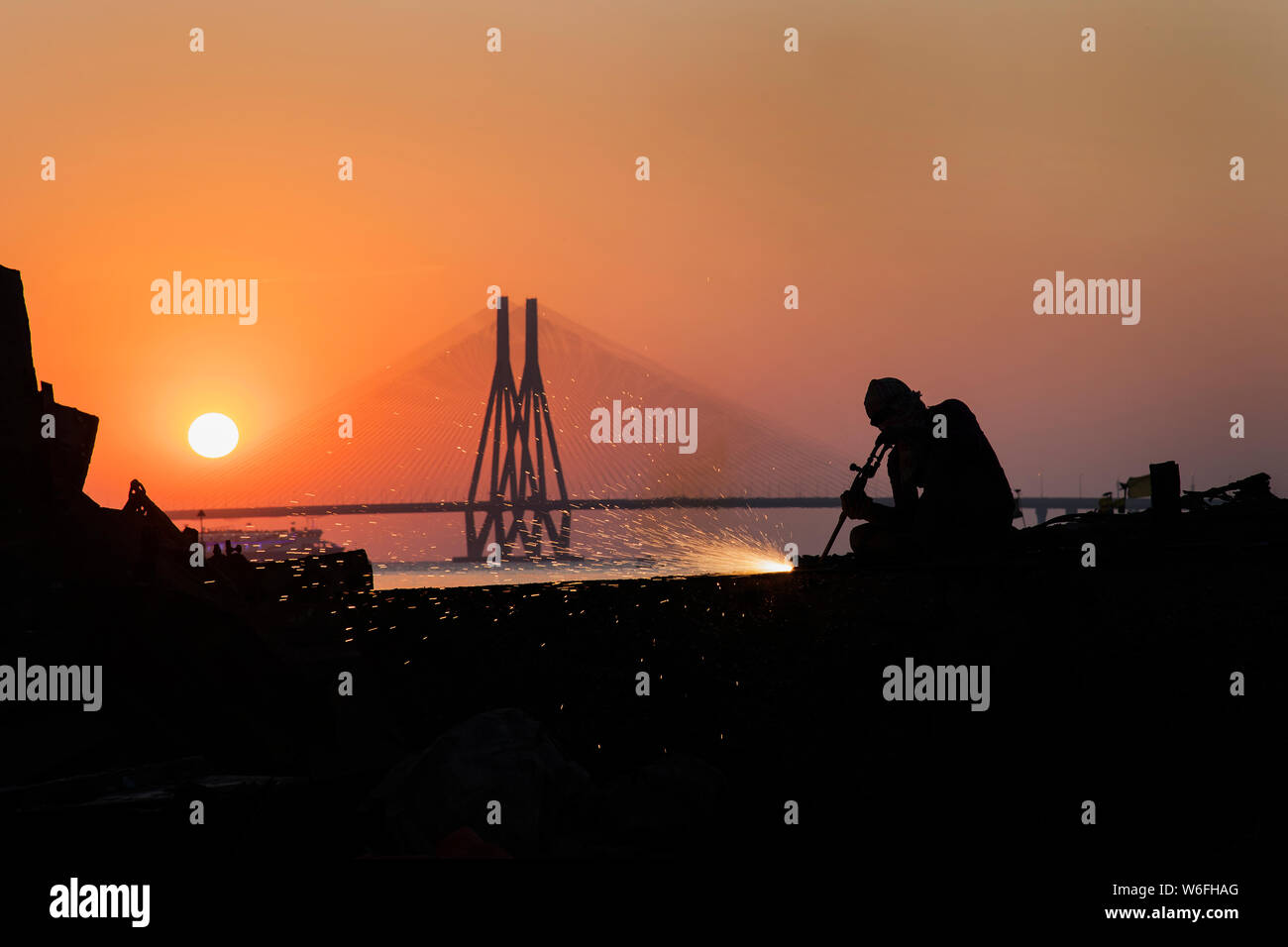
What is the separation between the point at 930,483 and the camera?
7883 mm

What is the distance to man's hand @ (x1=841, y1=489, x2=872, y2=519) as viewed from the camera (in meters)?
8.16

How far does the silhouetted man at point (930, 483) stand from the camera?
7730 millimetres

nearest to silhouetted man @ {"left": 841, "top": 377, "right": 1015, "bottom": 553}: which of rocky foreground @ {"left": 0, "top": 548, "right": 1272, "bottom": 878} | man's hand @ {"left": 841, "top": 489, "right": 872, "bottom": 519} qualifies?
man's hand @ {"left": 841, "top": 489, "right": 872, "bottom": 519}

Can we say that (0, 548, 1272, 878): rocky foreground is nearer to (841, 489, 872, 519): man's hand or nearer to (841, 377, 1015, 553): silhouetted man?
(841, 377, 1015, 553): silhouetted man

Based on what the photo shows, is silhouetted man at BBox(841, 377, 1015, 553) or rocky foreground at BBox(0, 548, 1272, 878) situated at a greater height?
silhouetted man at BBox(841, 377, 1015, 553)

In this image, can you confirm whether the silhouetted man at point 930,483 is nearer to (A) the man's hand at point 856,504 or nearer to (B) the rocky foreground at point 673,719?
(A) the man's hand at point 856,504

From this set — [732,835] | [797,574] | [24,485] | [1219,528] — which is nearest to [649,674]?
[797,574]

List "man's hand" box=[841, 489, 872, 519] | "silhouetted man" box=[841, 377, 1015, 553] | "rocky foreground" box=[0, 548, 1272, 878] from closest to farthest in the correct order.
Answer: "rocky foreground" box=[0, 548, 1272, 878]
"silhouetted man" box=[841, 377, 1015, 553]
"man's hand" box=[841, 489, 872, 519]

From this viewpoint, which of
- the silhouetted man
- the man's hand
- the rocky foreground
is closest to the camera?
the rocky foreground
